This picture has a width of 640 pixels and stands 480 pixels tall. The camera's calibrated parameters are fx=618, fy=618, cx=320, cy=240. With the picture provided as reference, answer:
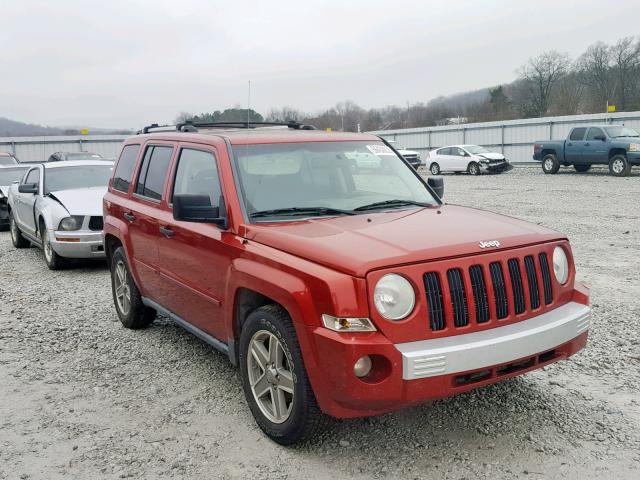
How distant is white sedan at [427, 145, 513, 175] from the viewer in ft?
96.7

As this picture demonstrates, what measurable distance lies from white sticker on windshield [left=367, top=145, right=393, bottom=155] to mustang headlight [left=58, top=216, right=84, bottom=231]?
5.66m

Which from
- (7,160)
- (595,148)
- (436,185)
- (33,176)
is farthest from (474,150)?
(436,185)

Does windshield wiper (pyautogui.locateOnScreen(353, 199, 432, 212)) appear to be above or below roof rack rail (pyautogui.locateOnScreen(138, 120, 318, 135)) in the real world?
below

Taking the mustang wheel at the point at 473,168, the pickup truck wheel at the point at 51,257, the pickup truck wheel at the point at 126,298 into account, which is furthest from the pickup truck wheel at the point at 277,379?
the mustang wheel at the point at 473,168

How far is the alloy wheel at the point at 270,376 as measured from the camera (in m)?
3.65

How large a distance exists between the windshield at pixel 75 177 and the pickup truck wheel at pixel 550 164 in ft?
67.6

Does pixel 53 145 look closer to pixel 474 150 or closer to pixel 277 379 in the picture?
pixel 474 150

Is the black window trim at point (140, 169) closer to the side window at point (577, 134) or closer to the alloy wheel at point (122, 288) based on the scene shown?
the alloy wheel at point (122, 288)

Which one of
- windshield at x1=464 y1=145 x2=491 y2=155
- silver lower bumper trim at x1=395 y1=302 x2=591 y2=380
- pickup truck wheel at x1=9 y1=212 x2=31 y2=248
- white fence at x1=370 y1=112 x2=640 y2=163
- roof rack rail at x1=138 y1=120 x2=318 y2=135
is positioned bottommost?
pickup truck wheel at x1=9 y1=212 x2=31 y2=248

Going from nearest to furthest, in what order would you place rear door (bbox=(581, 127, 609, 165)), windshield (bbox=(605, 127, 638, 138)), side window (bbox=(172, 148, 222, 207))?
1. side window (bbox=(172, 148, 222, 207))
2. windshield (bbox=(605, 127, 638, 138))
3. rear door (bbox=(581, 127, 609, 165))

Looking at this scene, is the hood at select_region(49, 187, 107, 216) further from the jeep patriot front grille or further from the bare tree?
the bare tree

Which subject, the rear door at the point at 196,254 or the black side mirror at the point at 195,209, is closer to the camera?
the black side mirror at the point at 195,209

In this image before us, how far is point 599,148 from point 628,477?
23.2 meters

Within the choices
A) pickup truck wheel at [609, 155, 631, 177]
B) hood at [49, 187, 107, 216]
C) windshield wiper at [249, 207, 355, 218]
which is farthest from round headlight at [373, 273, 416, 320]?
pickup truck wheel at [609, 155, 631, 177]
